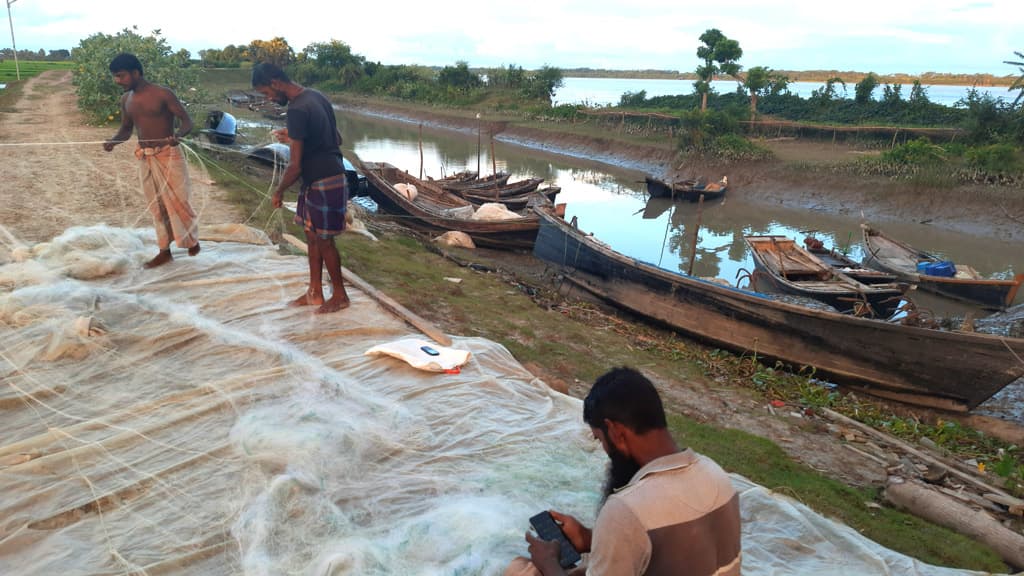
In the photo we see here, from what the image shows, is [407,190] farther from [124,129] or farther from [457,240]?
[124,129]

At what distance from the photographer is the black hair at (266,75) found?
13.6 feet

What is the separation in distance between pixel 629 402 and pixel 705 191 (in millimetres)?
18100

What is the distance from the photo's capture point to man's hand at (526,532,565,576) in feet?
6.40

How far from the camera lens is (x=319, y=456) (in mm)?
2719

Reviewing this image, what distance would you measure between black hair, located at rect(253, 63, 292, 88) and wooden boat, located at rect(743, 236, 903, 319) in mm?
6647

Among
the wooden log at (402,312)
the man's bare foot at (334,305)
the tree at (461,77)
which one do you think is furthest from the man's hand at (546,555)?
the tree at (461,77)

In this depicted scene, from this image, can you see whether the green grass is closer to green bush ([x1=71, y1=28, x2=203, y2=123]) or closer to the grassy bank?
the grassy bank

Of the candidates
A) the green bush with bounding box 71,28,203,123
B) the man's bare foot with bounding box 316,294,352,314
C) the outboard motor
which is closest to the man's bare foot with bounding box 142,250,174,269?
the man's bare foot with bounding box 316,294,352,314

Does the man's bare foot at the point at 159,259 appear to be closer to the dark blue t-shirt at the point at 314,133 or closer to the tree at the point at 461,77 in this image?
the dark blue t-shirt at the point at 314,133

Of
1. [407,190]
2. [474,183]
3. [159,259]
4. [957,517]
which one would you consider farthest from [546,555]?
[474,183]

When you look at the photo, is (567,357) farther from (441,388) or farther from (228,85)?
(228,85)

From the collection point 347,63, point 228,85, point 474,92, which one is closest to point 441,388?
point 474,92

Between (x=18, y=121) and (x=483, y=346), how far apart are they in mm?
16559

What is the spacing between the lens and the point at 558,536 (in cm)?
206
